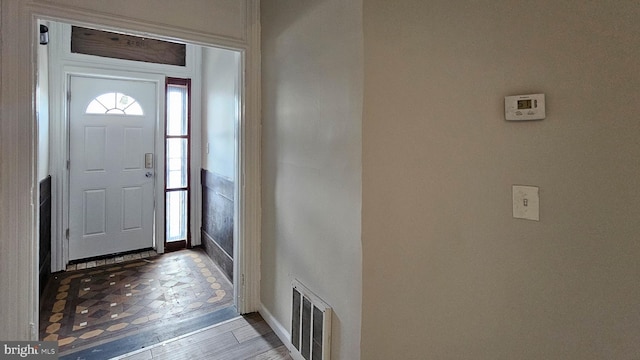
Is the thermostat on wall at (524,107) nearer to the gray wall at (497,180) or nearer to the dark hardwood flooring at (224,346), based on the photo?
the gray wall at (497,180)

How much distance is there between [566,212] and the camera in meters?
0.93

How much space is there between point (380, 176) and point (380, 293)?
53 centimetres

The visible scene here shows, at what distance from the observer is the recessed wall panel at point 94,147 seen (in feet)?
11.1

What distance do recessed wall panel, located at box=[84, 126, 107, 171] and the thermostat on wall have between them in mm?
3943

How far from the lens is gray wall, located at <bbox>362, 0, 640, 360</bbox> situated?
0.85 m

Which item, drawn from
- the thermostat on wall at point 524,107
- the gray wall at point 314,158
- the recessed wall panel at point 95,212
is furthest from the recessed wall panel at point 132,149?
the thermostat on wall at point 524,107

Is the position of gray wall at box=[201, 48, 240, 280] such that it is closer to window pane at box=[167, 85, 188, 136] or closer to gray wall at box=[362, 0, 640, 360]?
window pane at box=[167, 85, 188, 136]

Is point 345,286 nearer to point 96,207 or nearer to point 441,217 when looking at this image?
point 441,217

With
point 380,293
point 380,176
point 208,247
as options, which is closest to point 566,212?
point 380,176

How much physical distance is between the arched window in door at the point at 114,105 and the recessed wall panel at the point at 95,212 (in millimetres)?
907

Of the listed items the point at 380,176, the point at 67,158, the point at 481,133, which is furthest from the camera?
the point at 67,158

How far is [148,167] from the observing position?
371 cm

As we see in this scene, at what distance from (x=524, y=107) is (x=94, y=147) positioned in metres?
4.02

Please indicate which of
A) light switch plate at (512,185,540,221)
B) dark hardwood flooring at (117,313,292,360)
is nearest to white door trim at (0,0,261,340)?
dark hardwood flooring at (117,313,292,360)
